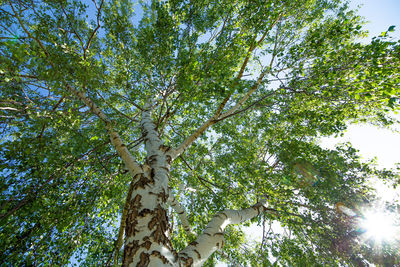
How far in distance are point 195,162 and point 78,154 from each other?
3.73 metres

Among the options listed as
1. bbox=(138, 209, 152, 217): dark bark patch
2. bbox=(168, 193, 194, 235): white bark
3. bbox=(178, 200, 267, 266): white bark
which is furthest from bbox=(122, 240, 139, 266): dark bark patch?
bbox=(168, 193, 194, 235): white bark

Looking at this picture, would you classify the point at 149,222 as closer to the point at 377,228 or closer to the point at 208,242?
the point at 208,242

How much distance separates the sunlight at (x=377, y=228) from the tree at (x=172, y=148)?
0.34 m

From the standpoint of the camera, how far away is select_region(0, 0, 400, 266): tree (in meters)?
2.62

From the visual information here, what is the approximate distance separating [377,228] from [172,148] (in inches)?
241

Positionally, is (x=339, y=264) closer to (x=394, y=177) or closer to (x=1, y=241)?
(x=394, y=177)

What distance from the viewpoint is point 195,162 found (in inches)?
249

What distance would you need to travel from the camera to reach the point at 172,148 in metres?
3.77

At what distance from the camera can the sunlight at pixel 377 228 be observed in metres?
4.48

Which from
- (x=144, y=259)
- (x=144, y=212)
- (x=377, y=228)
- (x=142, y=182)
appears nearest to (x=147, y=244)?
(x=144, y=259)

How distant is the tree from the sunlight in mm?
341

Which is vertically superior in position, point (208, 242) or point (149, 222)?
point (149, 222)

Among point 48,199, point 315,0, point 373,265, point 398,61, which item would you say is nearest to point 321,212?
point 373,265

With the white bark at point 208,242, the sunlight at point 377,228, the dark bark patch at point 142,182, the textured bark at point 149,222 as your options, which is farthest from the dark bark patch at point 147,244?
the sunlight at point 377,228
